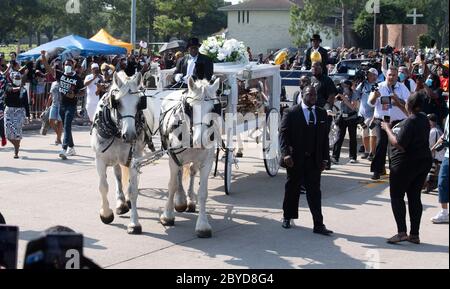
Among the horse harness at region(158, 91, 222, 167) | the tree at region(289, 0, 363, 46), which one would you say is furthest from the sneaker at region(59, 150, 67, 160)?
the tree at region(289, 0, 363, 46)

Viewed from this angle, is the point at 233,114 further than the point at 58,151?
No

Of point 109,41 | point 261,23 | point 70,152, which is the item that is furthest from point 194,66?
point 261,23

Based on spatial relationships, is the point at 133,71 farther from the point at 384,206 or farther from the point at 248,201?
the point at 384,206

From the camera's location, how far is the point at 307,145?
9508mm

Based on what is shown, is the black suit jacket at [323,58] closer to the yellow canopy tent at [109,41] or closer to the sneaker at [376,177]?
the sneaker at [376,177]

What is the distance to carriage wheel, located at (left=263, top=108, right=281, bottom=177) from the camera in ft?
44.0

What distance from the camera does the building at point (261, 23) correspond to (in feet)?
270

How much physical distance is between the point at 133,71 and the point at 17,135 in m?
6.01

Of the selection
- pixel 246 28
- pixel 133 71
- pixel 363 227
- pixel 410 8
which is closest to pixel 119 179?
pixel 133 71

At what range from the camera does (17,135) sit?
15.4 m

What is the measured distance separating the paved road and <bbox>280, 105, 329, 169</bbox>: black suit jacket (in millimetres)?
999

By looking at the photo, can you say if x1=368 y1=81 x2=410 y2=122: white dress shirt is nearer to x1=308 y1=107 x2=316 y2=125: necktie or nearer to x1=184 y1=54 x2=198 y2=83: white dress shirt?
x1=184 y1=54 x2=198 y2=83: white dress shirt

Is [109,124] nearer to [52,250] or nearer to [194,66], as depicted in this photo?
[194,66]

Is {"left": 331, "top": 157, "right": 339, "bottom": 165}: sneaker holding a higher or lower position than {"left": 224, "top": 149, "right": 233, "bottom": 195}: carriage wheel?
lower
